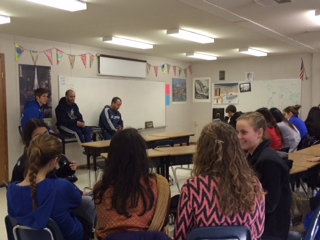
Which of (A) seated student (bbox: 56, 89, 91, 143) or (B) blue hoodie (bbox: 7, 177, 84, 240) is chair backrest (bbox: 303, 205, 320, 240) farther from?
(A) seated student (bbox: 56, 89, 91, 143)

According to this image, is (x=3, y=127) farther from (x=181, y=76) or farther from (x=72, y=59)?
(x=181, y=76)

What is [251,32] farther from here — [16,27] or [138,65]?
[16,27]

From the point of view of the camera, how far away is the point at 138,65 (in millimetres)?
8164

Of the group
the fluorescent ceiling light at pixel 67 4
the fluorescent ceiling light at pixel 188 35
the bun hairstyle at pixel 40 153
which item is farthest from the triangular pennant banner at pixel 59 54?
the bun hairstyle at pixel 40 153

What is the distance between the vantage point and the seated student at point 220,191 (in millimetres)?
1498

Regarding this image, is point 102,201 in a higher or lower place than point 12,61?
lower

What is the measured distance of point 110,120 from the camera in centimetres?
689

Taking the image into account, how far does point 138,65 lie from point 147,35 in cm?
228

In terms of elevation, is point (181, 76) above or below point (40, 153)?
above

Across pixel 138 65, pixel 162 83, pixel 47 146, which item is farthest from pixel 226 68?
pixel 47 146

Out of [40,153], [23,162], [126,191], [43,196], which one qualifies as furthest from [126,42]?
[126,191]

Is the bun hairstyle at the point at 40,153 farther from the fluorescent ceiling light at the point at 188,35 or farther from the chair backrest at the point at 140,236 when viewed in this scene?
the fluorescent ceiling light at the point at 188,35

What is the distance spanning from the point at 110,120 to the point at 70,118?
2.93 ft

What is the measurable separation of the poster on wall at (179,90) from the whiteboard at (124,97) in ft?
2.00
